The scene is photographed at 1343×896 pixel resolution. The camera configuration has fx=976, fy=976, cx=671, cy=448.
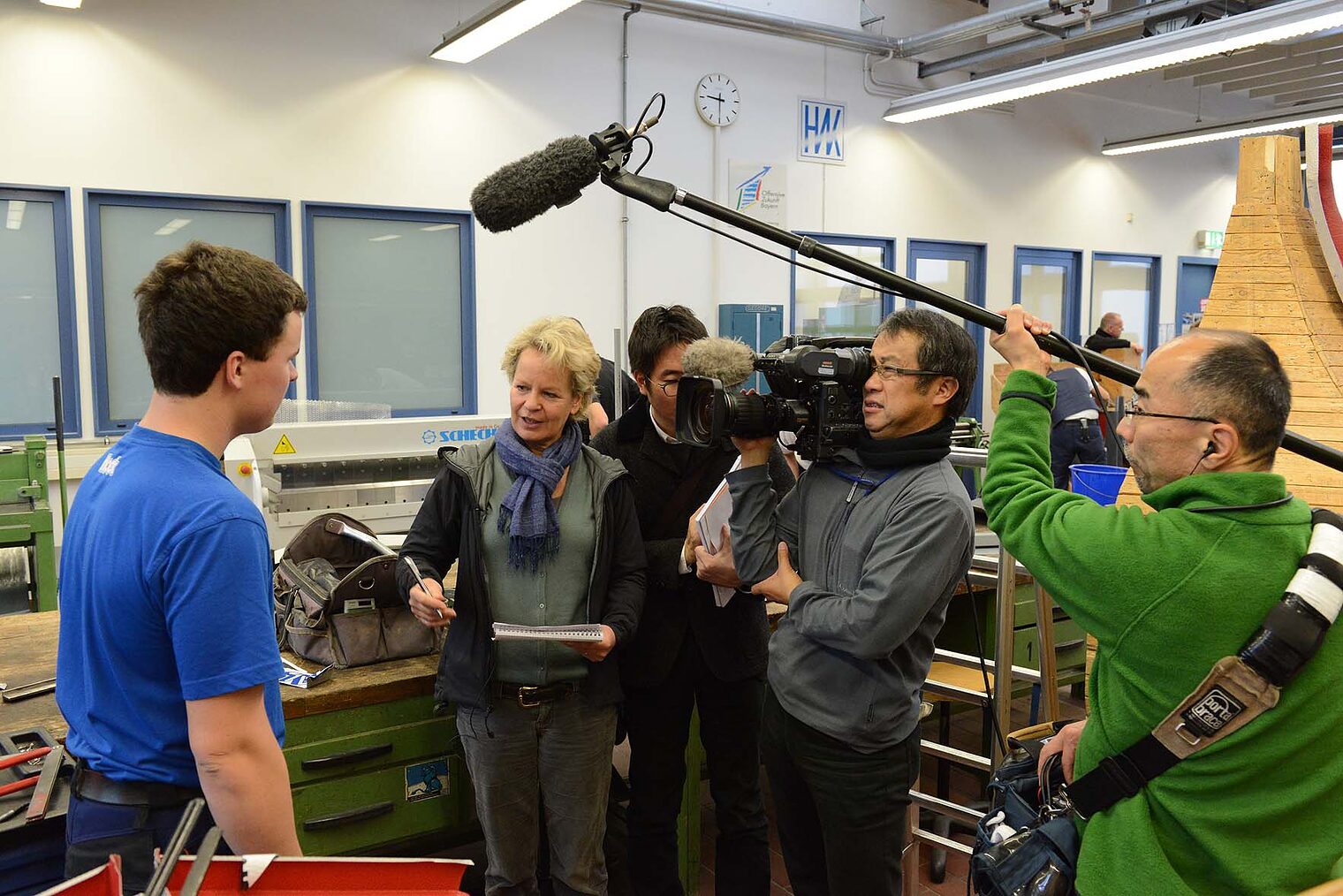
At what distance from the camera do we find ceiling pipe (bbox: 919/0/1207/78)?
20.7 feet

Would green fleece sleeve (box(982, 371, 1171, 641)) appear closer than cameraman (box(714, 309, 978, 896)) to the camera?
Yes

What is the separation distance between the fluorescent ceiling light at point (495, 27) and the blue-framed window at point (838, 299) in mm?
3070

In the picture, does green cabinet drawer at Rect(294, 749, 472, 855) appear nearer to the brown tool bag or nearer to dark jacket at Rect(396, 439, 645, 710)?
the brown tool bag

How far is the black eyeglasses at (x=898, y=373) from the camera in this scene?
1.66 metres

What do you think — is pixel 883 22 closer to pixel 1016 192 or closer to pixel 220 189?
pixel 1016 192

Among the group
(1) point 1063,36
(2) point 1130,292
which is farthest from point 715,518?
(2) point 1130,292

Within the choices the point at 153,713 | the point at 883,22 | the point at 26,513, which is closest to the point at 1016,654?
the point at 153,713

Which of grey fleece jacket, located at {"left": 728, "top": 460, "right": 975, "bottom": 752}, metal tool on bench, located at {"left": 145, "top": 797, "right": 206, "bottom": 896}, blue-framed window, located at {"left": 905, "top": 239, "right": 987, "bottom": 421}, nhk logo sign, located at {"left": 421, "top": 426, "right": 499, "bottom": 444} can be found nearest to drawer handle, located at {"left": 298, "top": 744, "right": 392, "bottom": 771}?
grey fleece jacket, located at {"left": 728, "top": 460, "right": 975, "bottom": 752}

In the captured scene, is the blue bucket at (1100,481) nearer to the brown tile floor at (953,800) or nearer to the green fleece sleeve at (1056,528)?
the brown tile floor at (953,800)

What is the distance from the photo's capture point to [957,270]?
28.2ft

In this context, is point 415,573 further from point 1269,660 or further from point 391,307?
point 391,307

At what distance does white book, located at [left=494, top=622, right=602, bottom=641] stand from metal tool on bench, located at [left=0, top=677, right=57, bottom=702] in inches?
37.9

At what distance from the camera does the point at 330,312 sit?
19.0 ft

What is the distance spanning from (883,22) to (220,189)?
5.27m
